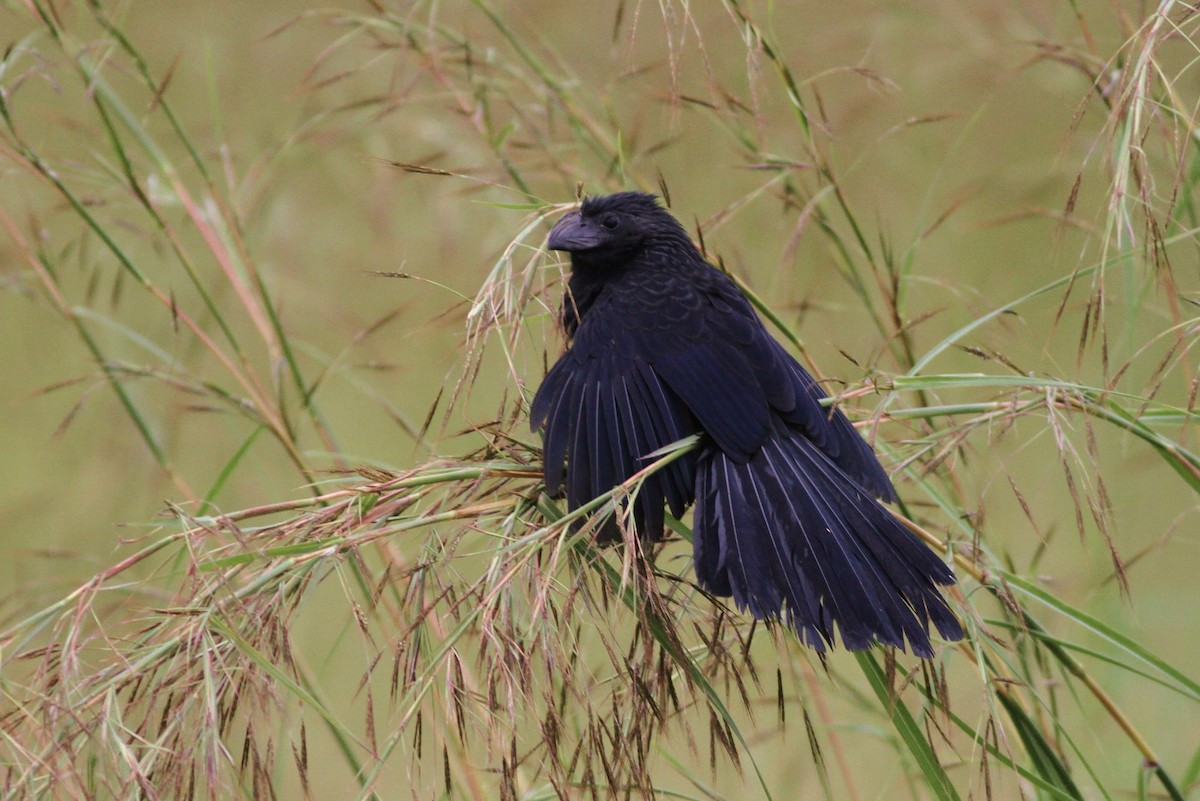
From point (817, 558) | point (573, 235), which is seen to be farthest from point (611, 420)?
point (573, 235)

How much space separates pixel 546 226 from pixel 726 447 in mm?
563

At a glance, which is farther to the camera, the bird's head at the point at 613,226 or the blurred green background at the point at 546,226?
the bird's head at the point at 613,226

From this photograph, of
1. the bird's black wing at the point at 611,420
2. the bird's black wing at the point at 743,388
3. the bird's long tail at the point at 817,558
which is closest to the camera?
the bird's long tail at the point at 817,558

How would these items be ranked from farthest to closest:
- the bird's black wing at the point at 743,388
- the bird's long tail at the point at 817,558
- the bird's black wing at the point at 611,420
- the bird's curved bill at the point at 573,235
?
the bird's curved bill at the point at 573,235
the bird's black wing at the point at 743,388
the bird's black wing at the point at 611,420
the bird's long tail at the point at 817,558

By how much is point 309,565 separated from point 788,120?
2.04m

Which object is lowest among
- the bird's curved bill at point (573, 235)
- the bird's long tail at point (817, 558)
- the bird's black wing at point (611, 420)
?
the bird's long tail at point (817, 558)

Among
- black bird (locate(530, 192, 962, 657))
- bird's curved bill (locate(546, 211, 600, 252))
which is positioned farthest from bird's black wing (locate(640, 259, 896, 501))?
bird's curved bill (locate(546, 211, 600, 252))

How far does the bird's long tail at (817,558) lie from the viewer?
1211mm

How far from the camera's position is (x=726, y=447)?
1.46 meters

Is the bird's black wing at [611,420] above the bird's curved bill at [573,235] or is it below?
below

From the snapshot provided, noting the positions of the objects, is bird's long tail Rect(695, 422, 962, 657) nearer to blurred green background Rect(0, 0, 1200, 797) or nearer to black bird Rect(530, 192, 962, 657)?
black bird Rect(530, 192, 962, 657)

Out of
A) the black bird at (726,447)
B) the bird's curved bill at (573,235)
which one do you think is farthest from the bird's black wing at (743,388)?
the bird's curved bill at (573,235)

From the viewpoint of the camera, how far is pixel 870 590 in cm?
123

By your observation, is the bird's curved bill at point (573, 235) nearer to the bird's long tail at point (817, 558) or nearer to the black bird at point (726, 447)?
the black bird at point (726, 447)
